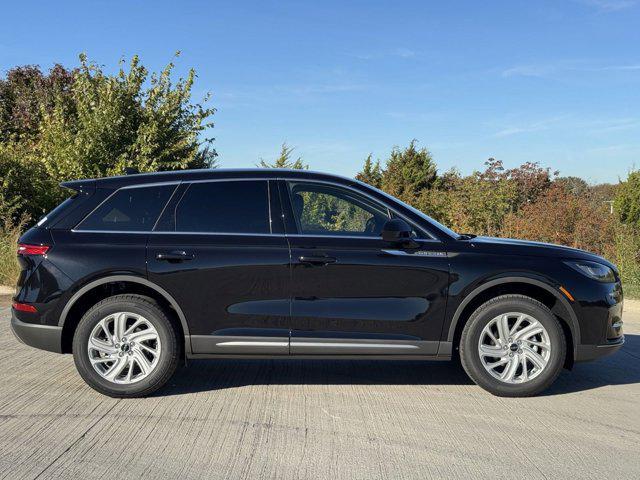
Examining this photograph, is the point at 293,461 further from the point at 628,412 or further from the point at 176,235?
the point at 628,412

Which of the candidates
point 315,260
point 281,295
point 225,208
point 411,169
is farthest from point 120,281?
point 411,169

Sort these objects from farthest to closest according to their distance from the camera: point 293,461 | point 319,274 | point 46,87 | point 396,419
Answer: point 46,87, point 319,274, point 396,419, point 293,461

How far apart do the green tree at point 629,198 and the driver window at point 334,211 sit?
16564 mm

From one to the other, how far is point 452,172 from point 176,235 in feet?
82.3

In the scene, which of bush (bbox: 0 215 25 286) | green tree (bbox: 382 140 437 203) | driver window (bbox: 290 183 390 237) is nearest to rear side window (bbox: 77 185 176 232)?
driver window (bbox: 290 183 390 237)

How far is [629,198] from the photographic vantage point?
21.1 metres

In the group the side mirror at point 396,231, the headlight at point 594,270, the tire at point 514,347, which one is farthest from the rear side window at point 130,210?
the headlight at point 594,270

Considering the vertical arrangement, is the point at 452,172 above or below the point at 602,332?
above

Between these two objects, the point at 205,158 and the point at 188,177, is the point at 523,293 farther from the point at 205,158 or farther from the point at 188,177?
the point at 205,158

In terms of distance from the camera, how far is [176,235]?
16.6 ft

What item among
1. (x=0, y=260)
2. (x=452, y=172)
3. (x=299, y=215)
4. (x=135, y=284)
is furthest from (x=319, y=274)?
(x=452, y=172)

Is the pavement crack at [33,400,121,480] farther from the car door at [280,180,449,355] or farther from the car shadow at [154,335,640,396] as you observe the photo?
the car door at [280,180,449,355]

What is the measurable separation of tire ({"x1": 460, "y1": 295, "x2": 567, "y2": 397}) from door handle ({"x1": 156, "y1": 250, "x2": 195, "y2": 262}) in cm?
228

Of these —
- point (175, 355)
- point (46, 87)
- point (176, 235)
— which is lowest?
point (175, 355)
